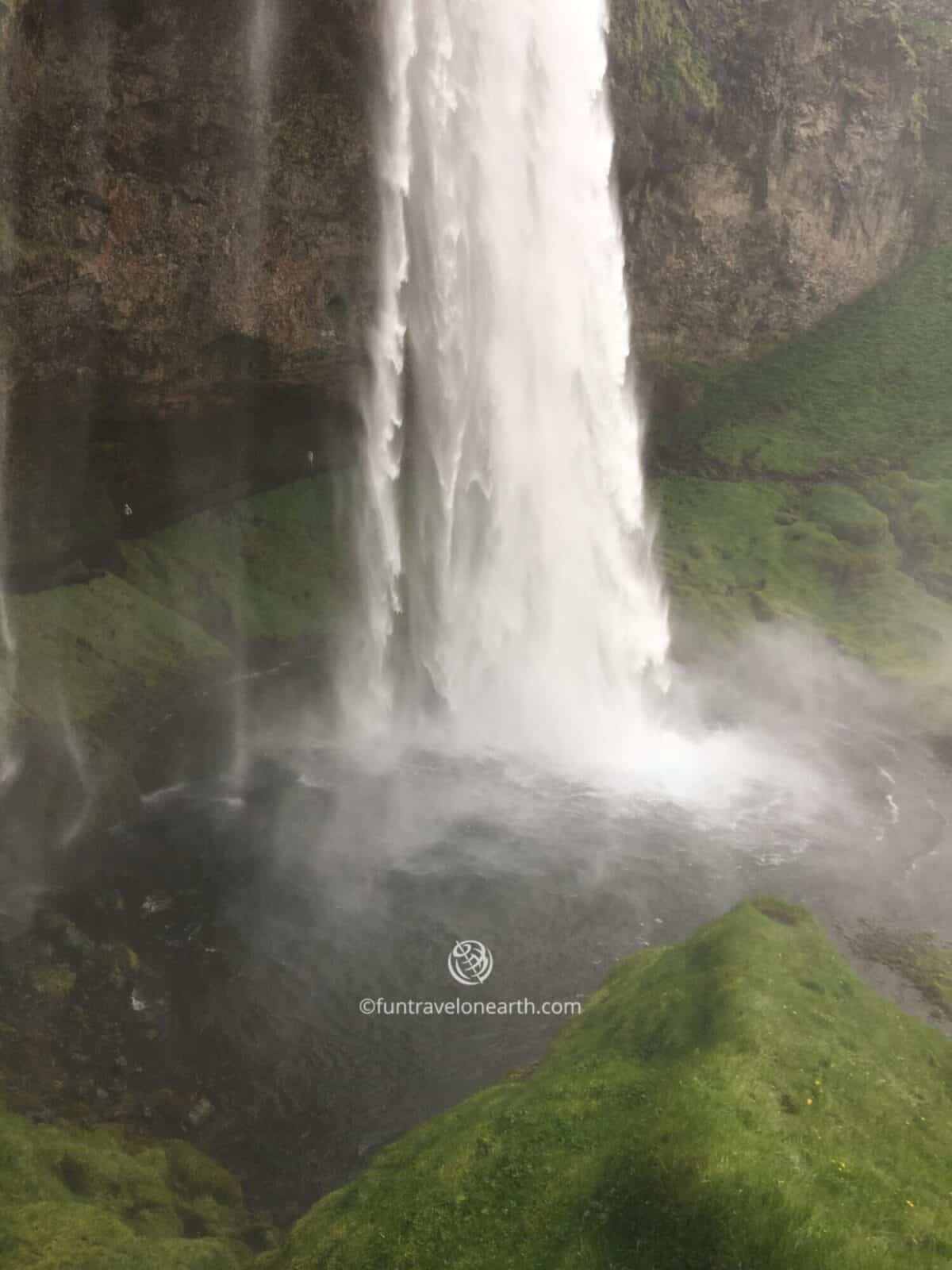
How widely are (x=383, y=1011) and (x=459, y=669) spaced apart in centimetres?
1955

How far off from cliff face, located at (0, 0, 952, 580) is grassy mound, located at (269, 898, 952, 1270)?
28.0m

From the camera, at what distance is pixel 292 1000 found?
21.8 meters

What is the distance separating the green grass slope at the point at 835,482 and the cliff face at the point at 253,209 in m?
4.30

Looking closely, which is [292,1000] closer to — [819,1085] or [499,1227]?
[499,1227]

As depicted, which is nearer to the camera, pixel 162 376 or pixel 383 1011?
pixel 383 1011

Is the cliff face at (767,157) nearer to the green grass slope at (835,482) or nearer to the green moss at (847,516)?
the green grass slope at (835,482)

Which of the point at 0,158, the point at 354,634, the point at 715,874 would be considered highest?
the point at 0,158

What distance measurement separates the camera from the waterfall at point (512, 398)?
38.4 m

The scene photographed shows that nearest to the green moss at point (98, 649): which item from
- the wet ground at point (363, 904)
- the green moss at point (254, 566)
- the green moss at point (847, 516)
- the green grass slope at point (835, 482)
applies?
the green moss at point (254, 566)

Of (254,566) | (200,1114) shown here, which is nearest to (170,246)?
(254,566)

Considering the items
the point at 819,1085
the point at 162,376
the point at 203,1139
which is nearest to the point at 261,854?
the point at 203,1139

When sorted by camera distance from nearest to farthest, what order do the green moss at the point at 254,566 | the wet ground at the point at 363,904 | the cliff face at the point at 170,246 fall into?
the wet ground at the point at 363,904, the cliff face at the point at 170,246, the green moss at the point at 254,566

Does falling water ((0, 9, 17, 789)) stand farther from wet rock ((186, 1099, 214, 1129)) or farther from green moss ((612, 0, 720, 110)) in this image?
green moss ((612, 0, 720, 110))

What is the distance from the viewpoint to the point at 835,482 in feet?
185
